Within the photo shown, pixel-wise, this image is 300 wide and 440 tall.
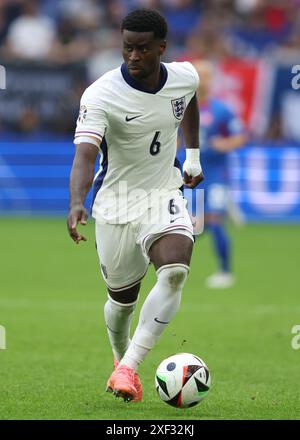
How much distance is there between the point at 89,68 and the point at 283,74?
3.70 meters

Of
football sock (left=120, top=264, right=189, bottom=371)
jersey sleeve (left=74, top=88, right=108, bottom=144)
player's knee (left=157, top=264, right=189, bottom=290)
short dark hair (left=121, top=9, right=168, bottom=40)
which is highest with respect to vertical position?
short dark hair (left=121, top=9, right=168, bottom=40)

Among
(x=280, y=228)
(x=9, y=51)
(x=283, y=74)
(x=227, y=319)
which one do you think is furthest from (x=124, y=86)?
(x=9, y=51)

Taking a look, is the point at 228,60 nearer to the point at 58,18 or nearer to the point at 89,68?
the point at 89,68

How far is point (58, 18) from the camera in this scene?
23.5m

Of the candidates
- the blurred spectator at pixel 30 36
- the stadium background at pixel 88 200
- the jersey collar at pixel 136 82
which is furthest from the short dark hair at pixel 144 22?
the blurred spectator at pixel 30 36

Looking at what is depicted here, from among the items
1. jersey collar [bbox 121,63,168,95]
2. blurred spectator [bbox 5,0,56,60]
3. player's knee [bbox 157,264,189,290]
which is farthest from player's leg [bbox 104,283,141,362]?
blurred spectator [bbox 5,0,56,60]

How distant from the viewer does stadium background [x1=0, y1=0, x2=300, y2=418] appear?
35.3 feet

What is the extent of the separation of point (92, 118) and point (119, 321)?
1.46 m

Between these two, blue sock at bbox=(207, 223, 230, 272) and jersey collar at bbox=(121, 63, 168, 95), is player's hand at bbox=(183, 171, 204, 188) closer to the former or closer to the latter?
jersey collar at bbox=(121, 63, 168, 95)

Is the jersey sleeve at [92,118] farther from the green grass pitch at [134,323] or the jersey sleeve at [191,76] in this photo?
the green grass pitch at [134,323]

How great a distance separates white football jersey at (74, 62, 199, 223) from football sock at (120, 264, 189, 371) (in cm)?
52

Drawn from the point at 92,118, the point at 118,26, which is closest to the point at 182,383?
the point at 92,118

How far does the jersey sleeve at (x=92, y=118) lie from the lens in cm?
659
